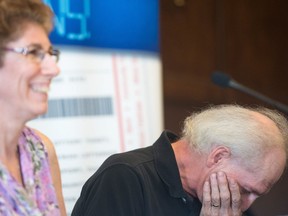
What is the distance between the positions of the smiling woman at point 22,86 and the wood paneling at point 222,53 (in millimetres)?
2036

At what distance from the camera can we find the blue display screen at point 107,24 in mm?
2670

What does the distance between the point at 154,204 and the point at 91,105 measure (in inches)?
28.7

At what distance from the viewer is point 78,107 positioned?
275 centimetres

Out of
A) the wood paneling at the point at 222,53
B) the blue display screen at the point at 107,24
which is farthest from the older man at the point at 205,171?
the wood paneling at the point at 222,53

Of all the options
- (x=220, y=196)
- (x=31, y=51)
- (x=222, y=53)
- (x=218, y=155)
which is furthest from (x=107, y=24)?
(x=222, y=53)

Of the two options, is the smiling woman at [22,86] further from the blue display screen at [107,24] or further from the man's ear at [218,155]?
the blue display screen at [107,24]

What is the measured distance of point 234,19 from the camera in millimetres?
4109

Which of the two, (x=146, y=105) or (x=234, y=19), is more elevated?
(x=234, y=19)

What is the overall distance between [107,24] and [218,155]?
2.74 ft

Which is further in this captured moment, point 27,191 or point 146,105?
point 146,105

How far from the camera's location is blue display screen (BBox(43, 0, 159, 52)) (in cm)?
267

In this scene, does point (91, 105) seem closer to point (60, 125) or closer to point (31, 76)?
point (60, 125)

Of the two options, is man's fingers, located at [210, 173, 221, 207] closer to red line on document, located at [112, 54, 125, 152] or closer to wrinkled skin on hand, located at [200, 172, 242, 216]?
wrinkled skin on hand, located at [200, 172, 242, 216]

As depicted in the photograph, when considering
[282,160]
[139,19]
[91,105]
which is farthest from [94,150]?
[282,160]
